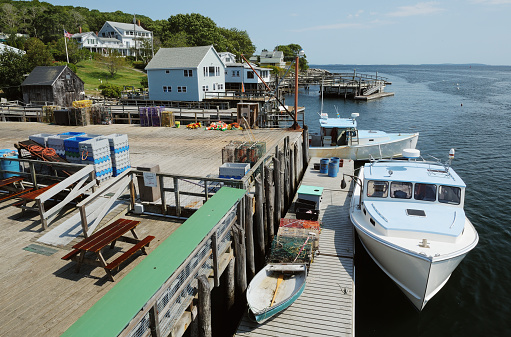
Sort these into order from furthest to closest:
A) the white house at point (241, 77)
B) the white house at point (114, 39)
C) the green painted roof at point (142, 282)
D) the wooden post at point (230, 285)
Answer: the white house at point (114, 39)
the white house at point (241, 77)
the wooden post at point (230, 285)
the green painted roof at point (142, 282)

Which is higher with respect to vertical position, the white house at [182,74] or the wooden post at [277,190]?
the white house at [182,74]

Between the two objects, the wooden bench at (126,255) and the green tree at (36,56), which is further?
the green tree at (36,56)

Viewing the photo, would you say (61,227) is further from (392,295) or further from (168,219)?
(392,295)

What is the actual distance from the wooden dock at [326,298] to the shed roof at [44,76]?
143 ft

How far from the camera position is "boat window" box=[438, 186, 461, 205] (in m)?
11.4

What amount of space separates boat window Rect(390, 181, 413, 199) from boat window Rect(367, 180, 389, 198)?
0.20 m

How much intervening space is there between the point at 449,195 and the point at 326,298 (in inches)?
224

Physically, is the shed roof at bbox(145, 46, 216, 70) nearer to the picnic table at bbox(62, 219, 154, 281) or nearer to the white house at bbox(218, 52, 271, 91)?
the white house at bbox(218, 52, 271, 91)

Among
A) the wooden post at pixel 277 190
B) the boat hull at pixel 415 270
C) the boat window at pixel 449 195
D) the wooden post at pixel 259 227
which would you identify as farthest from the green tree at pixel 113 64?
the boat hull at pixel 415 270

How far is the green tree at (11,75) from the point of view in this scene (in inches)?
2124

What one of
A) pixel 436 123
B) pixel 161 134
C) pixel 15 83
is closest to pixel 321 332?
pixel 161 134

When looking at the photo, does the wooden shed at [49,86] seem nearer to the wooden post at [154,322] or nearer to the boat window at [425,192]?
the boat window at [425,192]

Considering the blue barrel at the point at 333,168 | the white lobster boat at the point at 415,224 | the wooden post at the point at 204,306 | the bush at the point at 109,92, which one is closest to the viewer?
the wooden post at the point at 204,306

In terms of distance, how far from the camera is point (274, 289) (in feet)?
31.6
